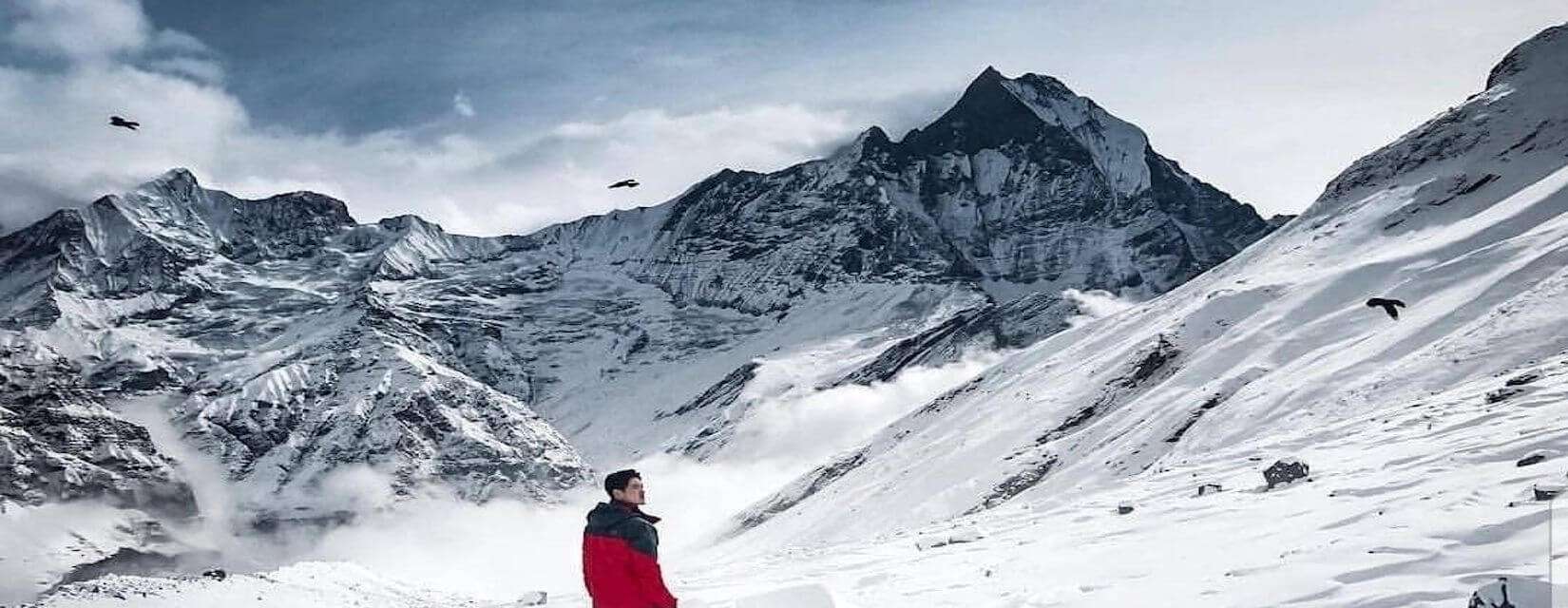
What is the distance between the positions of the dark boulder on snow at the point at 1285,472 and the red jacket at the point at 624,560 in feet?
41.0

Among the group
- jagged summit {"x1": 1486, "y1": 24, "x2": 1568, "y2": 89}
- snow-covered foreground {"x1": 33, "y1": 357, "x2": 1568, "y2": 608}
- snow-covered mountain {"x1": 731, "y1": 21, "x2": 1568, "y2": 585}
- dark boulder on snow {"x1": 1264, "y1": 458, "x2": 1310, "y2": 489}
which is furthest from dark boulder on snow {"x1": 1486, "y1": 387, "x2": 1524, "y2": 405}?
jagged summit {"x1": 1486, "y1": 24, "x2": 1568, "y2": 89}

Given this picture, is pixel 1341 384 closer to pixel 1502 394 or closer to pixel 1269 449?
pixel 1269 449

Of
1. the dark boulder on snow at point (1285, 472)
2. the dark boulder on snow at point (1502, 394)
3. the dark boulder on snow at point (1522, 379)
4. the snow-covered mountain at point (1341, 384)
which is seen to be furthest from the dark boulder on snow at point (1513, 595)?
the dark boulder on snow at point (1522, 379)

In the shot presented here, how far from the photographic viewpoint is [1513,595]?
293 inches

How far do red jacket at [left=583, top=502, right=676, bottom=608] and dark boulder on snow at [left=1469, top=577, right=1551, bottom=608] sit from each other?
594cm

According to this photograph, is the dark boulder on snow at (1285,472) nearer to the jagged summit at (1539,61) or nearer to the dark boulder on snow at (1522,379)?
the dark boulder on snow at (1522,379)

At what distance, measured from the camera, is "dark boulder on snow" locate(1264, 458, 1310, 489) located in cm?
1806

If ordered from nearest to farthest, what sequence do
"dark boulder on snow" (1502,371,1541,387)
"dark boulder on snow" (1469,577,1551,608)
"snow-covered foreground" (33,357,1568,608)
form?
"dark boulder on snow" (1469,577,1551,608), "snow-covered foreground" (33,357,1568,608), "dark boulder on snow" (1502,371,1541,387)

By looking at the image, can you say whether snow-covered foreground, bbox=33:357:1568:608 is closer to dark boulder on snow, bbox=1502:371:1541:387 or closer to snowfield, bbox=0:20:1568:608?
snowfield, bbox=0:20:1568:608

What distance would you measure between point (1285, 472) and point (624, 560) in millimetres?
12969

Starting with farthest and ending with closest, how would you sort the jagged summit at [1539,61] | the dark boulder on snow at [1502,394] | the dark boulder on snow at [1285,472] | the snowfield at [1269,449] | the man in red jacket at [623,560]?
the jagged summit at [1539,61] < the dark boulder on snow at [1502,394] < the dark boulder on snow at [1285,472] < the snowfield at [1269,449] < the man in red jacket at [623,560]

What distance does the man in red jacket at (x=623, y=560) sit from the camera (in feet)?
30.6

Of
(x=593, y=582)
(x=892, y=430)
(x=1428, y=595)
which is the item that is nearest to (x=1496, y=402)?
(x=1428, y=595)

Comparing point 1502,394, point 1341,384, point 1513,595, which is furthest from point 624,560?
point 1341,384
